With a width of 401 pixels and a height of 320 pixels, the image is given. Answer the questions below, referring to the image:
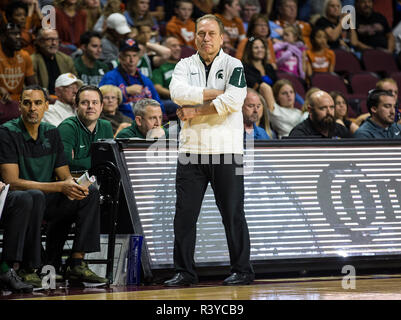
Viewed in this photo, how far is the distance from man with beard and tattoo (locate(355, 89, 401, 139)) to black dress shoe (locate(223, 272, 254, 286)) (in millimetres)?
2363

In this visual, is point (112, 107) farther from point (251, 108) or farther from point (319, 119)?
point (319, 119)

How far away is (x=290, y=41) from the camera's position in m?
10.7

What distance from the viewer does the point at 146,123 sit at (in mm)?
6328

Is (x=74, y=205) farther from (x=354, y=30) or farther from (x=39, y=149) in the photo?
(x=354, y=30)

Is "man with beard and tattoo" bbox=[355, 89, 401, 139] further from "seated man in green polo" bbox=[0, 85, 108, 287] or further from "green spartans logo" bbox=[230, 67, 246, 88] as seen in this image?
"seated man in green polo" bbox=[0, 85, 108, 287]

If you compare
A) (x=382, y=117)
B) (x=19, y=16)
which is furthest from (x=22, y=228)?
(x=19, y=16)

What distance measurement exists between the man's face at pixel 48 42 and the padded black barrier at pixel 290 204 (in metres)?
3.25

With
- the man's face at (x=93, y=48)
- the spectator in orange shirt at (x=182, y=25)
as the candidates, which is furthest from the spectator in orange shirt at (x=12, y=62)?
the spectator in orange shirt at (x=182, y=25)

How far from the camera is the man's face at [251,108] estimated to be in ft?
23.8

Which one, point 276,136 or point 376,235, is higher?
point 276,136

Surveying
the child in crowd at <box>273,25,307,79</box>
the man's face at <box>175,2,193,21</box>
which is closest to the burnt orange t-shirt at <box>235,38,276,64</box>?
the child in crowd at <box>273,25,307,79</box>

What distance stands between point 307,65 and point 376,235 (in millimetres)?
5329

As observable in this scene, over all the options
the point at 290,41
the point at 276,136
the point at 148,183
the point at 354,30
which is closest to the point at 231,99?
the point at 148,183
